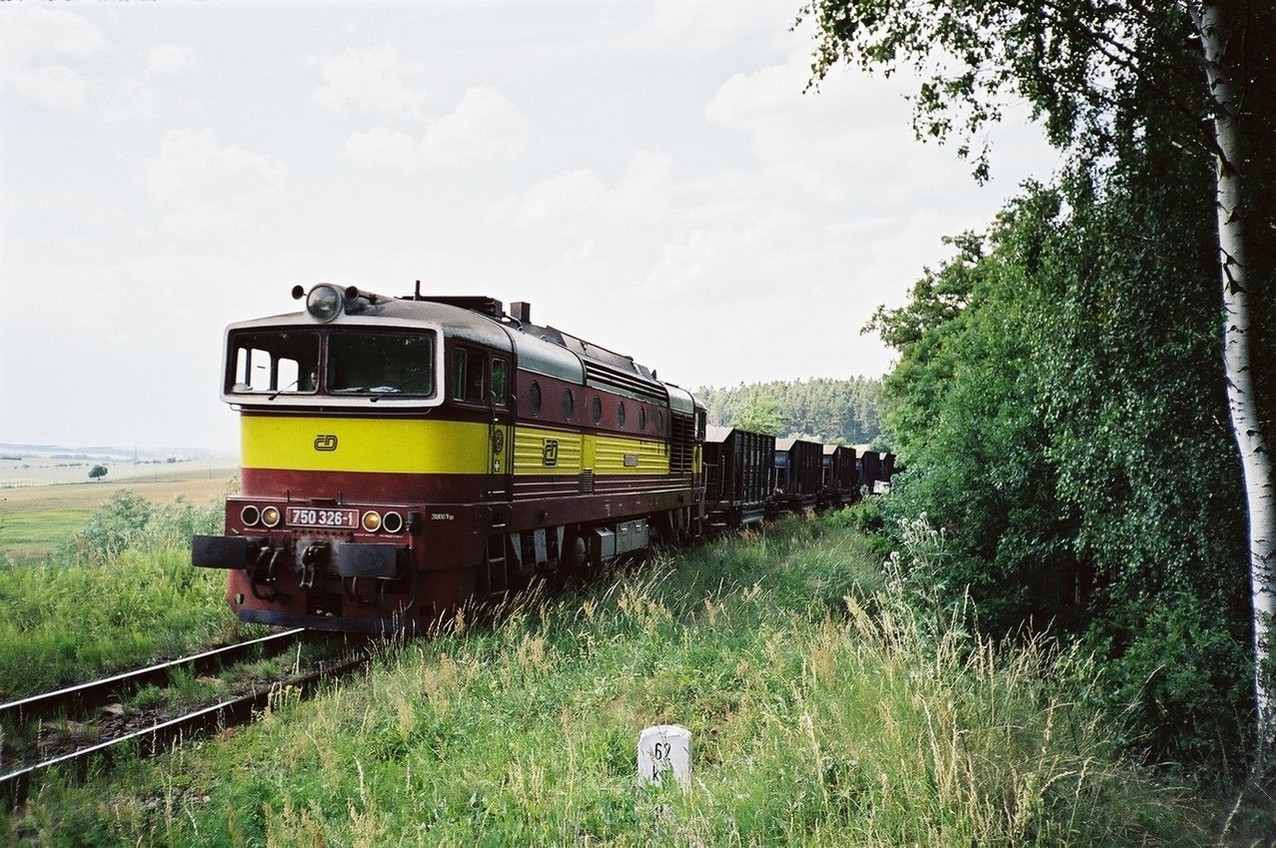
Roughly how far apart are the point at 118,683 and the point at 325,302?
3.80m

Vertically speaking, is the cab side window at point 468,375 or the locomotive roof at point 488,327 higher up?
the locomotive roof at point 488,327

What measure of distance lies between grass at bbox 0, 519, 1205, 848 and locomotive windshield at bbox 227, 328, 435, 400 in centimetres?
246

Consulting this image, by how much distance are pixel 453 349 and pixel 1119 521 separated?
827 cm

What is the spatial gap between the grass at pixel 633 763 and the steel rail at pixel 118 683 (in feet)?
4.92

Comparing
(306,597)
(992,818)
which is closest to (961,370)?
(306,597)

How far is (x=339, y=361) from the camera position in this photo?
8.95 metres

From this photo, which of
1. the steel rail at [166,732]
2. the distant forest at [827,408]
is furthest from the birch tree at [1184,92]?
the distant forest at [827,408]

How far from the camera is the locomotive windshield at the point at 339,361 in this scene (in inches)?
345

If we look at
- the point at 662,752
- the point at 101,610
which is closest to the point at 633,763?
the point at 662,752

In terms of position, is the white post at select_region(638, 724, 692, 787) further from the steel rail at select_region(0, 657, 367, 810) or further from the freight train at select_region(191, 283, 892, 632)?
the freight train at select_region(191, 283, 892, 632)

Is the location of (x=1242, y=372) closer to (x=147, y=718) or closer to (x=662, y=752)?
(x=662, y=752)

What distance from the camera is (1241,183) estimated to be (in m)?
9.31

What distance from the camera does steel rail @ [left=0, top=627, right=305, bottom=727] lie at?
709cm

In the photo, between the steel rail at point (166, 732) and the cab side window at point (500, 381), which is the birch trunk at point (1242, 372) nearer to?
the cab side window at point (500, 381)
